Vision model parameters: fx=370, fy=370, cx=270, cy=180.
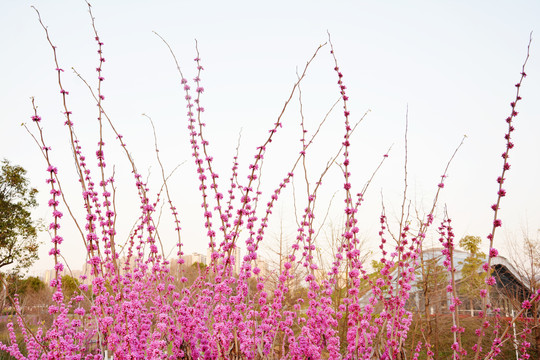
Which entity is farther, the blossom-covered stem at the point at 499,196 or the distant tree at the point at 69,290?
the distant tree at the point at 69,290

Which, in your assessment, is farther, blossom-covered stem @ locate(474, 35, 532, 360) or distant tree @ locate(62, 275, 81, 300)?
distant tree @ locate(62, 275, 81, 300)

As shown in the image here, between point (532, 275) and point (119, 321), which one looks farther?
point (532, 275)

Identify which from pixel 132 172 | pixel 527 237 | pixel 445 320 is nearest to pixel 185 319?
pixel 132 172

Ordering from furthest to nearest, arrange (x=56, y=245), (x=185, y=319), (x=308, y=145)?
(x=308, y=145), (x=185, y=319), (x=56, y=245)

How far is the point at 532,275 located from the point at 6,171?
1004 inches

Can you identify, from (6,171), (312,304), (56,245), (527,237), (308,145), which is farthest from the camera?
(6,171)

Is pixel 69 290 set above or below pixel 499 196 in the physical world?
below

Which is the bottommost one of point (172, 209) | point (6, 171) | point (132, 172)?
point (172, 209)

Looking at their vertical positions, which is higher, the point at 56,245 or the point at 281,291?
the point at 56,245

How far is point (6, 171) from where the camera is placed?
21906 millimetres

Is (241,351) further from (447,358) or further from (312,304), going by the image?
(447,358)

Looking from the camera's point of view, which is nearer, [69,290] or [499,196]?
[499,196]

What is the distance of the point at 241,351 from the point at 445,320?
11695 mm

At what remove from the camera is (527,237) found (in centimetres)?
983
